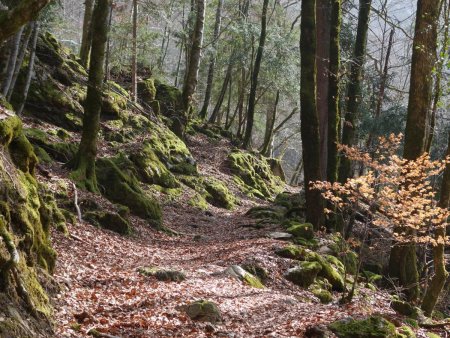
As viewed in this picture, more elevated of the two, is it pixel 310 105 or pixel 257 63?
pixel 257 63

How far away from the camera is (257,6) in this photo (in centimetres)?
3086

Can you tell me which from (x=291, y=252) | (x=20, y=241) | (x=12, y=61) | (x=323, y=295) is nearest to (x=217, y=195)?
(x=291, y=252)

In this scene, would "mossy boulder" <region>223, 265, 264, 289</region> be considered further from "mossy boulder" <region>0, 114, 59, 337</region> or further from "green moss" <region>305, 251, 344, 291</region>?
"mossy boulder" <region>0, 114, 59, 337</region>

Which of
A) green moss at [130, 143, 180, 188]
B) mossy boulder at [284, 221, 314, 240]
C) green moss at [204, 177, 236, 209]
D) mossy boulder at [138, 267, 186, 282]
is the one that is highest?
green moss at [130, 143, 180, 188]

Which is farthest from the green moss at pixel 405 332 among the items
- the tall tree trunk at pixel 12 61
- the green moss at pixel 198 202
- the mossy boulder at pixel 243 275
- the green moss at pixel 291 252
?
the green moss at pixel 198 202

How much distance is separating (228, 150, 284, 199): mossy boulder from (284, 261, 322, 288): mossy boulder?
12.5m

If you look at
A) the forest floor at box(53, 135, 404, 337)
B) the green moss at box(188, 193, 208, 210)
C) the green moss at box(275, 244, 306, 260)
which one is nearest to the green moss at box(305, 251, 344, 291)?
the green moss at box(275, 244, 306, 260)

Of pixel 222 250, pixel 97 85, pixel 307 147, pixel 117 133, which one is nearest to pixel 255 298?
pixel 222 250

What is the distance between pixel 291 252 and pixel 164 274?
336 centimetres

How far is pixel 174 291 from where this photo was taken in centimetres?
670

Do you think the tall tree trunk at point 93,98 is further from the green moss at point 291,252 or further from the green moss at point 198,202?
the green moss at point 198,202

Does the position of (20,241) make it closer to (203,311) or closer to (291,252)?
(203,311)

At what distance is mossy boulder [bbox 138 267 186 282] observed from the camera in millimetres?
7313

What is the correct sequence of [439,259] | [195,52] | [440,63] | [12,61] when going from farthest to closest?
[195,52] < [12,61] < [439,259] < [440,63]
